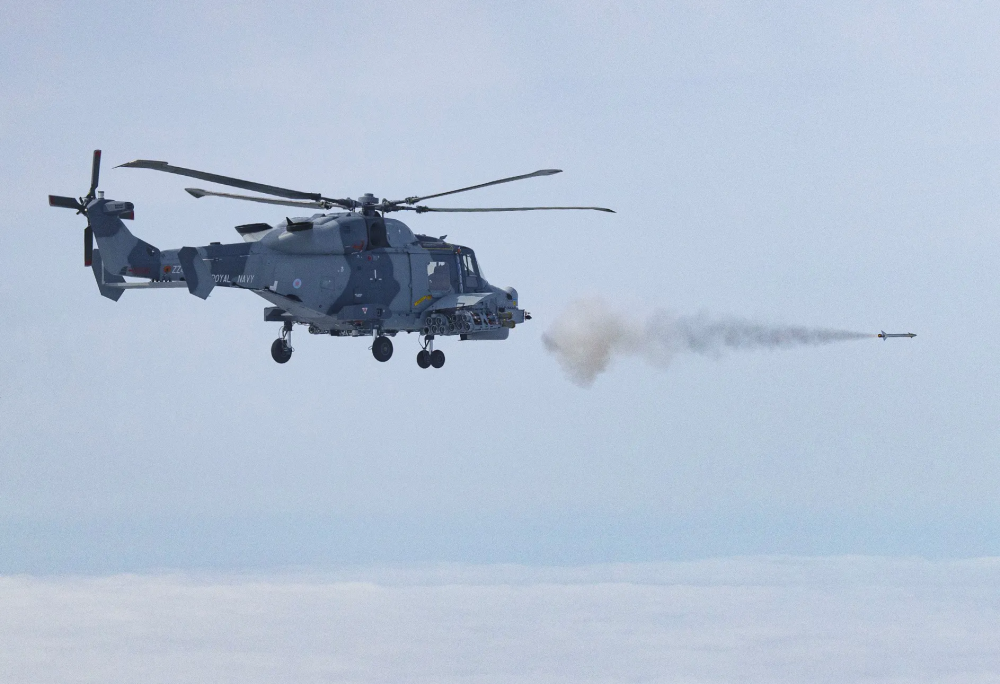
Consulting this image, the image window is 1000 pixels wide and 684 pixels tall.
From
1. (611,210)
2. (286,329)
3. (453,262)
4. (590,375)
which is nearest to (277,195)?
(286,329)

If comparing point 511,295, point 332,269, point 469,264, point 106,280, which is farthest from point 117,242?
point 511,295

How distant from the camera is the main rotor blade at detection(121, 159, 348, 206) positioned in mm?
39344

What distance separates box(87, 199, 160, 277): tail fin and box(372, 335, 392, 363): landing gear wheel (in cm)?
890

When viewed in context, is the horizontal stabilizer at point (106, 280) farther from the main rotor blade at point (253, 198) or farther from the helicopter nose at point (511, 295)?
the helicopter nose at point (511, 295)

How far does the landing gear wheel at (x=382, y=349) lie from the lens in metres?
48.6

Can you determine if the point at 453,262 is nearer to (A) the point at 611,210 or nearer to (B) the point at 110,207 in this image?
(A) the point at 611,210

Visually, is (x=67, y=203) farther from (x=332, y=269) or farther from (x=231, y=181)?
(x=332, y=269)

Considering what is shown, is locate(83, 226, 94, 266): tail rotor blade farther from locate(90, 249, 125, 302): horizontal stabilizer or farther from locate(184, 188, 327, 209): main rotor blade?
locate(184, 188, 327, 209): main rotor blade

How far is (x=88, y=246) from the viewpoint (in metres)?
43.7

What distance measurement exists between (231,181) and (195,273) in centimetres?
318

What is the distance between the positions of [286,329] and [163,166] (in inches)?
386

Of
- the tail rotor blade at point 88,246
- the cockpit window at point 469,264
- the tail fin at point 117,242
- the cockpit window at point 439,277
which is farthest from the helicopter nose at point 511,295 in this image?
the tail rotor blade at point 88,246

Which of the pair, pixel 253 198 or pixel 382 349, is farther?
pixel 382 349

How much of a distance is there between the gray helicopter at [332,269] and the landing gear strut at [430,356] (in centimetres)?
4
